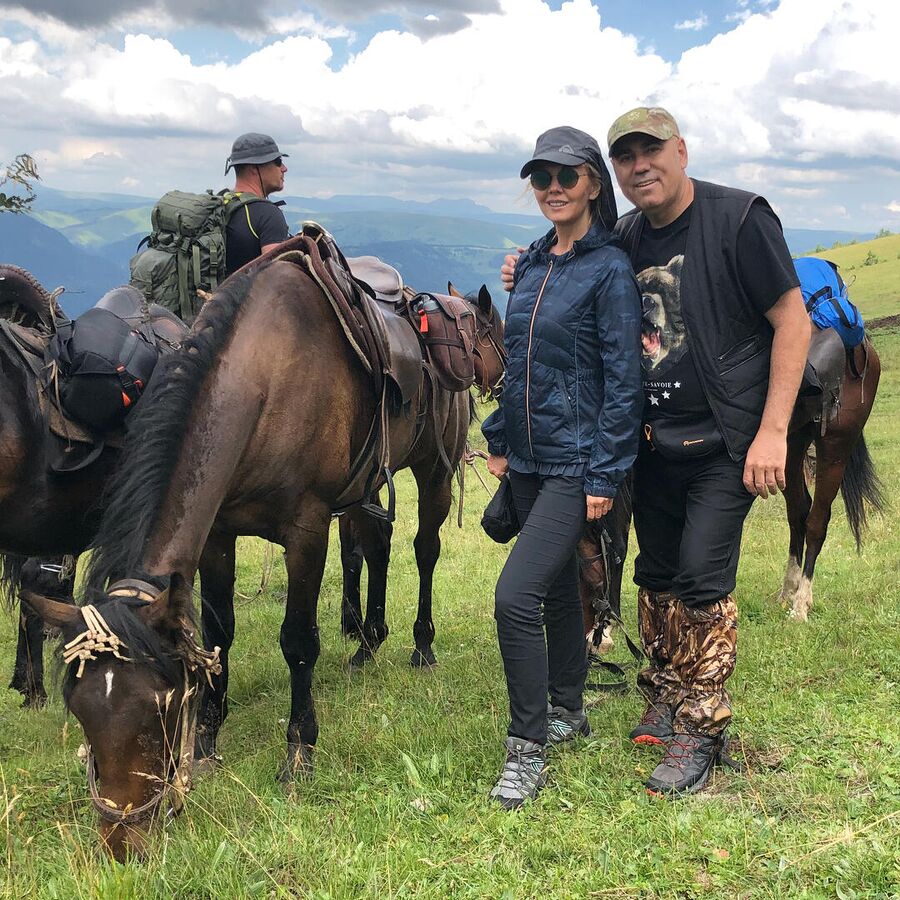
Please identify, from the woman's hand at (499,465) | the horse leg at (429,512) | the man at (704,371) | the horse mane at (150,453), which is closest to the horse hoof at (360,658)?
the horse leg at (429,512)

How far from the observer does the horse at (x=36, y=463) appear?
12.0ft

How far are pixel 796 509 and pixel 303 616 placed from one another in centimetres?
408

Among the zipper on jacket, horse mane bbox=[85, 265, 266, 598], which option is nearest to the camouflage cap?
the zipper on jacket

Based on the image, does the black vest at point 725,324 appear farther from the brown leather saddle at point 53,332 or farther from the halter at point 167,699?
the brown leather saddle at point 53,332

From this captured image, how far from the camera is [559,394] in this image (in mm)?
3131

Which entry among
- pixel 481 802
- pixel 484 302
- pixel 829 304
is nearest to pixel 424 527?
pixel 484 302

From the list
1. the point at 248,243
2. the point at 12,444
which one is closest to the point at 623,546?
the point at 248,243

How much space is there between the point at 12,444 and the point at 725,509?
305 centimetres

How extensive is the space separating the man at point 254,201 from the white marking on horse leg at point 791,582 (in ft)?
14.1

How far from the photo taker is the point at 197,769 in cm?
365

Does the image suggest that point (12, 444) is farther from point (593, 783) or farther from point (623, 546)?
point (623, 546)

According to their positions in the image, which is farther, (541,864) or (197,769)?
(197,769)

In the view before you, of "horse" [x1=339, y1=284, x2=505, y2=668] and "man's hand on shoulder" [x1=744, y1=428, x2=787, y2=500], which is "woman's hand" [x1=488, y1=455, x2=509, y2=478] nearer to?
"man's hand on shoulder" [x1=744, y1=428, x2=787, y2=500]

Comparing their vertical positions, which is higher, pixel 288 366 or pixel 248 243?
pixel 248 243
